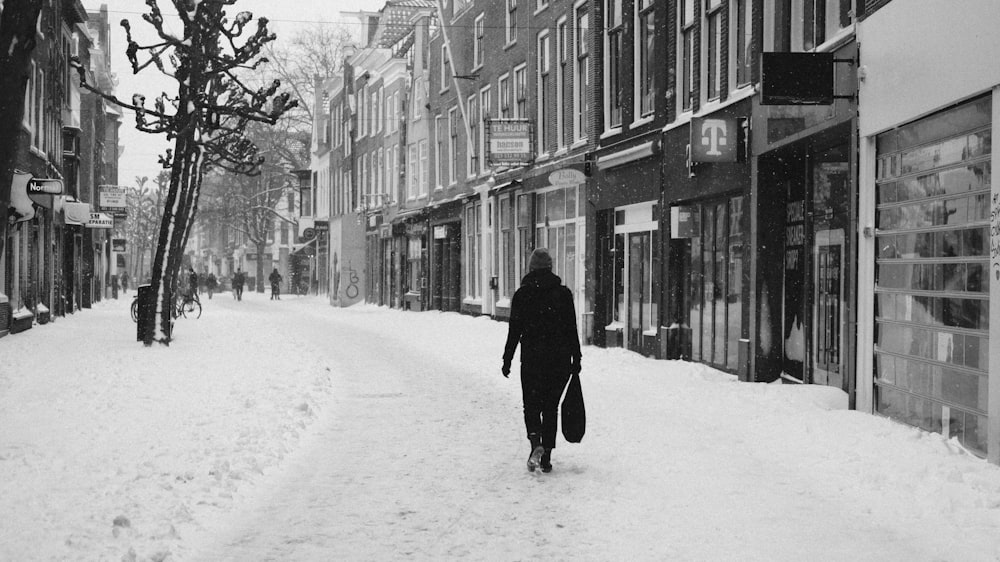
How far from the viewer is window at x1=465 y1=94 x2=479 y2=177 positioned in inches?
1348

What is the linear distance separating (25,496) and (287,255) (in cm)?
9097

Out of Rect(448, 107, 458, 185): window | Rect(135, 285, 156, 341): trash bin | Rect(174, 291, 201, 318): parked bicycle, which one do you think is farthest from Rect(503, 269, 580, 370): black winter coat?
Rect(448, 107, 458, 185): window

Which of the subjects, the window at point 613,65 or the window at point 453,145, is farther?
the window at point 453,145

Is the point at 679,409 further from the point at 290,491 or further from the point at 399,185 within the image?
the point at 399,185

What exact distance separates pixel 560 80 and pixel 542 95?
1666 millimetres

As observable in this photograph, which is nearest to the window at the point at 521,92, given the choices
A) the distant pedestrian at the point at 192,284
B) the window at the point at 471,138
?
the window at the point at 471,138

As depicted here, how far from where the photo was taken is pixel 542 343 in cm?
858

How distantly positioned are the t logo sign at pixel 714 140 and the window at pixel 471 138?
721 inches

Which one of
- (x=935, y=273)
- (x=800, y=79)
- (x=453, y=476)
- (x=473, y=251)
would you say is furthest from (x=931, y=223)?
(x=473, y=251)

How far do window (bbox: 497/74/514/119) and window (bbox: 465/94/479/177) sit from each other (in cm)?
271

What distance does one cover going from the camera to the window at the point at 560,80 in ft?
84.6

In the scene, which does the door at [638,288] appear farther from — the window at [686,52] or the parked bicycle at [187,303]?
the parked bicycle at [187,303]

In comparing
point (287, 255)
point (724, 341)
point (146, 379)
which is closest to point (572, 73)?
point (724, 341)

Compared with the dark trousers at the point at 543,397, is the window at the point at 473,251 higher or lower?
higher
